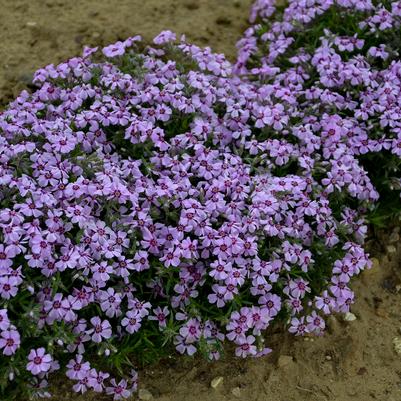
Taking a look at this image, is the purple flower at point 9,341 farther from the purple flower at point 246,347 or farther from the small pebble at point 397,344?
the small pebble at point 397,344

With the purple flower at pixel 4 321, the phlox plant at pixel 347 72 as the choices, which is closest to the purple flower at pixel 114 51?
the phlox plant at pixel 347 72

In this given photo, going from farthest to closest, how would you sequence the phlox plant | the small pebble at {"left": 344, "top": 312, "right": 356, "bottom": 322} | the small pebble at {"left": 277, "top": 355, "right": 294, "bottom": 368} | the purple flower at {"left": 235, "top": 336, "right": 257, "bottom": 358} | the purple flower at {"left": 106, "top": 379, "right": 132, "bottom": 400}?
the phlox plant
the small pebble at {"left": 344, "top": 312, "right": 356, "bottom": 322}
the small pebble at {"left": 277, "top": 355, "right": 294, "bottom": 368}
the purple flower at {"left": 235, "top": 336, "right": 257, "bottom": 358}
the purple flower at {"left": 106, "top": 379, "right": 132, "bottom": 400}

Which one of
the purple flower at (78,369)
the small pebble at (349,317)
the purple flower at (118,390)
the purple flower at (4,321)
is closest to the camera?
the purple flower at (4,321)

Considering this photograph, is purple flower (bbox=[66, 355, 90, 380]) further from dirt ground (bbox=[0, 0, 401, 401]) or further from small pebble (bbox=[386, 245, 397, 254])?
small pebble (bbox=[386, 245, 397, 254])

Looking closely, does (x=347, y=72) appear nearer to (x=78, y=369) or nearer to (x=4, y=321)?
(x=78, y=369)

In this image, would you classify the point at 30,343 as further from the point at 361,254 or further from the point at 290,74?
the point at 290,74

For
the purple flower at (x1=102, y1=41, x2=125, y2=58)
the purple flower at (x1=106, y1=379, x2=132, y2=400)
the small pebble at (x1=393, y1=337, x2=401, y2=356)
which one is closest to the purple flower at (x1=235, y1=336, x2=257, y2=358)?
the purple flower at (x1=106, y1=379, x2=132, y2=400)

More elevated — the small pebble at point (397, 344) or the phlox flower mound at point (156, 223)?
the phlox flower mound at point (156, 223)
